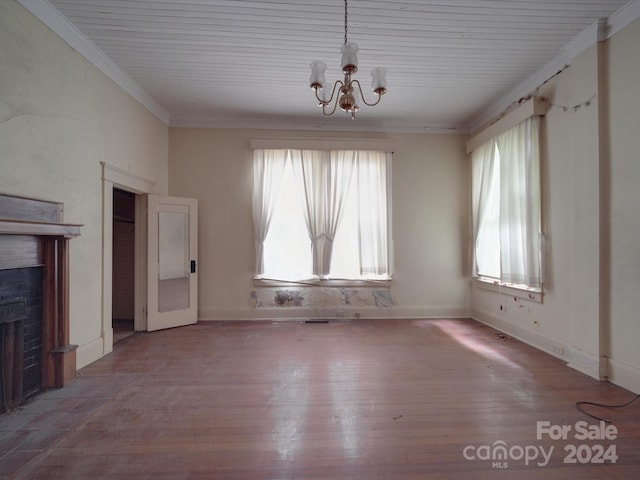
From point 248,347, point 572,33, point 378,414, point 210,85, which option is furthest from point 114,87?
point 572,33

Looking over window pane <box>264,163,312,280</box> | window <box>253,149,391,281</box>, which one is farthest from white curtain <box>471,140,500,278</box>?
window pane <box>264,163,312,280</box>

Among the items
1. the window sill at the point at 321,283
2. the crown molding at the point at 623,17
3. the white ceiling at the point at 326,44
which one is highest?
the white ceiling at the point at 326,44

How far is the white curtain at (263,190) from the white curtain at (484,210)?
3.00 m

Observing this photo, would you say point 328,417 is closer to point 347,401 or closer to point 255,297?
point 347,401

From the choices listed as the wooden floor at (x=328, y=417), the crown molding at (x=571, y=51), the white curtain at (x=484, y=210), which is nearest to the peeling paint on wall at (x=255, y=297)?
the wooden floor at (x=328, y=417)

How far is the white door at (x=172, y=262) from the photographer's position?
4133 mm

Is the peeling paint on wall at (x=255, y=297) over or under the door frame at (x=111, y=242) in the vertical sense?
under

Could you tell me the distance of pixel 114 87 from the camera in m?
3.40

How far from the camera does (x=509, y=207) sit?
12.4 ft

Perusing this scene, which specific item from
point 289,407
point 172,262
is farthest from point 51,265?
point 289,407

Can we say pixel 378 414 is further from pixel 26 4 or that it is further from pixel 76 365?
pixel 26 4

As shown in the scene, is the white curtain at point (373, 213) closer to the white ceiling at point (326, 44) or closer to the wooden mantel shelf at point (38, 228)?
the white ceiling at point (326, 44)

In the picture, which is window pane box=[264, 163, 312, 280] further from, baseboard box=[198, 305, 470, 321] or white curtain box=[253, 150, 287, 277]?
baseboard box=[198, 305, 470, 321]

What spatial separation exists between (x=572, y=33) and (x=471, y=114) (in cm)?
177
